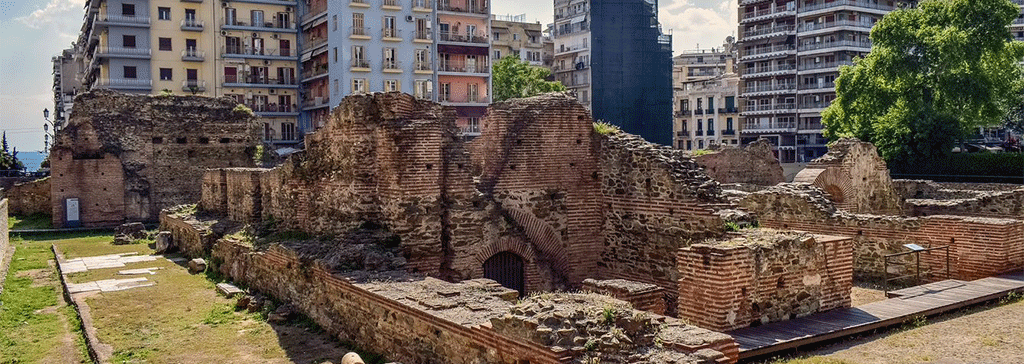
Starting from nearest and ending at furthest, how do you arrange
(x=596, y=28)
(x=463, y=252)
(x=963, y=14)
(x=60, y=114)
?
(x=463, y=252)
(x=963, y=14)
(x=596, y=28)
(x=60, y=114)

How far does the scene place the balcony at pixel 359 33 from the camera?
46.6 metres

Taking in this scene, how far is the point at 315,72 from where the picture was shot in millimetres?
50594

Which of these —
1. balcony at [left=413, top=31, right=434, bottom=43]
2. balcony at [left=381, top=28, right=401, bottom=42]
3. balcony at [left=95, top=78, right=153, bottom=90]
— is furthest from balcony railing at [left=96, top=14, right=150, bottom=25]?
balcony at [left=413, top=31, right=434, bottom=43]

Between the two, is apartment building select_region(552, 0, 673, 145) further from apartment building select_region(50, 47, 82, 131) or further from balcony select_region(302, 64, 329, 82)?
apartment building select_region(50, 47, 82, 131)

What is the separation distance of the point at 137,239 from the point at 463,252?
15.7 meters

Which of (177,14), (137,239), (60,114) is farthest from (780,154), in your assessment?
(60,114)

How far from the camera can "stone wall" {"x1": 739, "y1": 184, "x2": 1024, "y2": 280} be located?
14.3m

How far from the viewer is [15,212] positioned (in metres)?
34.0

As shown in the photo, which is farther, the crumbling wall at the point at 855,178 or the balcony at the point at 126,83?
the balcony at the point at 126,83

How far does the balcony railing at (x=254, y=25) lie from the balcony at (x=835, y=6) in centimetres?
3693

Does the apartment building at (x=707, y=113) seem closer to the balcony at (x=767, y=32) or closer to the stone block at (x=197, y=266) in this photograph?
the balcony at (x=767, y=32)

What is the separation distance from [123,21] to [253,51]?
7267mm

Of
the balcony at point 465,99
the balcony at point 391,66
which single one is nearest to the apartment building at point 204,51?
the balcony at point 391,66

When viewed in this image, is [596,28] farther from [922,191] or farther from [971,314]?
[971,314]
